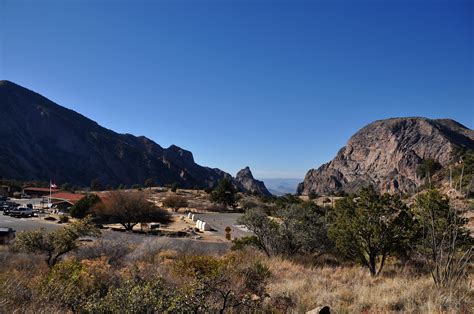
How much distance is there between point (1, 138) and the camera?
148 meters

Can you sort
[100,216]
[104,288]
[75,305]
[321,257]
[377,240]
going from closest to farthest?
[75,305]
[104,288]
[377,240]
[321,257]
[100,216]

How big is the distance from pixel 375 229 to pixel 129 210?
1596 inches

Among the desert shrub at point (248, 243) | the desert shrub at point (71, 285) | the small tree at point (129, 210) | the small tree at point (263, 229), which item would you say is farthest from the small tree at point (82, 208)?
the desert shrub at point (71, 285)

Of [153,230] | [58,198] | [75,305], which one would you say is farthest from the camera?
[58,198]

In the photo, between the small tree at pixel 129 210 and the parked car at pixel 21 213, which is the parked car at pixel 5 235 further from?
the parked car at pixel 21 213

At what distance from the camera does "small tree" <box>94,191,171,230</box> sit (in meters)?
47.7

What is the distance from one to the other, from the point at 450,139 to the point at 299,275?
7040 inches

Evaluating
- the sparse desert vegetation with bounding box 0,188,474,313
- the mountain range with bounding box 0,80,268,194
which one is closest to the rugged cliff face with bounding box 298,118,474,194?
the mountain range with bounding box 0,80,268,194

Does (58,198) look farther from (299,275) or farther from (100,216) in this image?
(299,275)

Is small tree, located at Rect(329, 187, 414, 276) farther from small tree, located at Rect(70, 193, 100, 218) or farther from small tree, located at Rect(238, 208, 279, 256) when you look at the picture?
small tree, located at Rect(70, 193, 100, 218)

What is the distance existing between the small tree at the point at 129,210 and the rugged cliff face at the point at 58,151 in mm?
101315

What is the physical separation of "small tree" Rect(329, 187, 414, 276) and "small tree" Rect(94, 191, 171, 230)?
36.8 metres

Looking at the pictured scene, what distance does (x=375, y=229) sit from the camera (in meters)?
13.3

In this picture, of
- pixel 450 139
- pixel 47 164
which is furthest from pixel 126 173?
pixel 450 139
